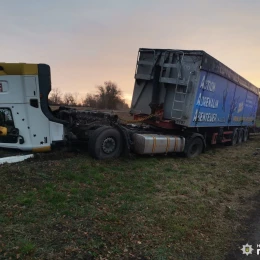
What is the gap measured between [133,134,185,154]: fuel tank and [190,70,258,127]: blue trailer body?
2.61 feet

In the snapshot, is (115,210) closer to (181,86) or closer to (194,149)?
(181,86)

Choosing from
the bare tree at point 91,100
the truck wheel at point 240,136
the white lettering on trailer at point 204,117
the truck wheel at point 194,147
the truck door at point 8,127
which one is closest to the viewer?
the truck door at point 8,127

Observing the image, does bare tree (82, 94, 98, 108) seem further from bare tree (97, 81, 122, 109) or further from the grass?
the grass

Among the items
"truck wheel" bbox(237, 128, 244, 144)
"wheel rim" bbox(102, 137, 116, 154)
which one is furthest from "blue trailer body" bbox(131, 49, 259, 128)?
"truck wheel" bbox(237, 128, 244, 144)

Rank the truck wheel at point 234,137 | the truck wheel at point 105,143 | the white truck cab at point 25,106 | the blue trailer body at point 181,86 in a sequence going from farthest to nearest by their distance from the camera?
the truck wheel at point 234,137, the blue trailer body at point 181,86, the truck wheel at point 105,143, the white truck cab at point 25,106

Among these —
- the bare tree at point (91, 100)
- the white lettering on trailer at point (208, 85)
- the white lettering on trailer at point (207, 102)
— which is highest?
the white lettering on trailer at point (208, 85)

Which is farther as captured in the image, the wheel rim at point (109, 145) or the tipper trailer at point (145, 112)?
the wheel rim at point (109, 145)

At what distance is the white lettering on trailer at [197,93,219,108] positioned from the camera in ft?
30.9

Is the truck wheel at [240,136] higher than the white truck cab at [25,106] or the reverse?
the reverse

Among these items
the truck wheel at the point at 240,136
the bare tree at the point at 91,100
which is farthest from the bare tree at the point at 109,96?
the truck wheel at the point at 240,136

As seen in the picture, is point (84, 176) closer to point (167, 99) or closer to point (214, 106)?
point (167, 99)

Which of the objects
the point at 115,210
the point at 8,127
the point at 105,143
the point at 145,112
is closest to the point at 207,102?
the point at 145,112

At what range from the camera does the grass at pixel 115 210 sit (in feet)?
11.8

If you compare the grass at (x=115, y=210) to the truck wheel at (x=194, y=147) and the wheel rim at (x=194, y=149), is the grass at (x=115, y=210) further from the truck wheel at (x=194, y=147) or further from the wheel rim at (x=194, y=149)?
the wheel rim at (x=194, y=149)
